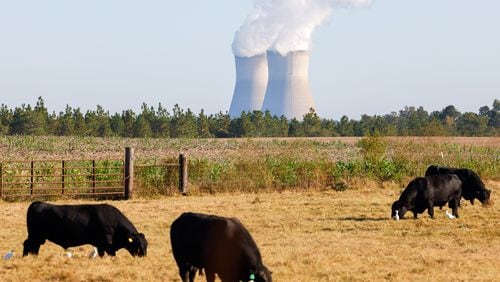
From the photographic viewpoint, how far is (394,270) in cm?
1283

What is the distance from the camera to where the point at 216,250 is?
10586 mm

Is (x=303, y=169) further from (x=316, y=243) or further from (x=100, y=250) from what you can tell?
(x=100, y=250)

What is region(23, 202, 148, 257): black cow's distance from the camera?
549 inches

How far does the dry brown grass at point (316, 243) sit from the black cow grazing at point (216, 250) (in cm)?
98

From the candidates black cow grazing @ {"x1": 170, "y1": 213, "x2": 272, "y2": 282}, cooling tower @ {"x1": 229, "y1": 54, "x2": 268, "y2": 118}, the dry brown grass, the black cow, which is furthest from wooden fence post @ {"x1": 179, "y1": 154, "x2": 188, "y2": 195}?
cooling tower @ {"x1": 229, "y1": 54, "x2": 268, "y2": 118}

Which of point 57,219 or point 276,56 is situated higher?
point 276,56

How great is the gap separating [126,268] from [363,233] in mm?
6724

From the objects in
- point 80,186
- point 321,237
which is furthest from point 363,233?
point 80,186

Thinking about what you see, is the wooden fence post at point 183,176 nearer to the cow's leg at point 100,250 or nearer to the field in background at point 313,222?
the field in background at point 313,222

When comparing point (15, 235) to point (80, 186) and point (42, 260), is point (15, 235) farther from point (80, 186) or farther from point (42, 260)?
point (80, 186)

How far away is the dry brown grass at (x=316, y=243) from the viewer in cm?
1255

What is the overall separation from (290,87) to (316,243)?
399ft

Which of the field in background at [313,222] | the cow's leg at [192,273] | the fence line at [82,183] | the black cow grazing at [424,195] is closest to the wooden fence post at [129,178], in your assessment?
the fence line at [82,183]

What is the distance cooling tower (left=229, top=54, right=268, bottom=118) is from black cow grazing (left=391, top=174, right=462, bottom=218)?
128 metres
